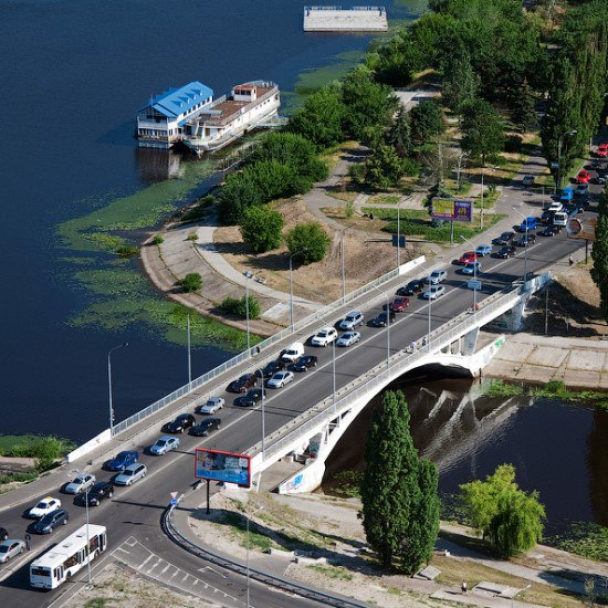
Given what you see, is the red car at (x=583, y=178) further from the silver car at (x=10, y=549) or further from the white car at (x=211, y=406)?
the silver car at (x=10, y=549)

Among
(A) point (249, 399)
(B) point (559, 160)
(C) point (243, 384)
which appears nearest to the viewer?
(A) point (249, 399)

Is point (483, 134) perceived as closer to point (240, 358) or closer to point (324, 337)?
point (324, 337)

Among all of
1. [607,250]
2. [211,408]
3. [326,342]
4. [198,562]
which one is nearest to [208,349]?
[326,342]

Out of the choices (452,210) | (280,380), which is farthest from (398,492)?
(452,210)

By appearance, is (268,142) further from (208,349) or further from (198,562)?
(198,562)

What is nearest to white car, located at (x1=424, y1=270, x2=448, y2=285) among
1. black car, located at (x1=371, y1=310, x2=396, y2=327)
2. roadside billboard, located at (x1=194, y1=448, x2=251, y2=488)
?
black car, located at (x1=371, y1=310, x2=396, y2=327)

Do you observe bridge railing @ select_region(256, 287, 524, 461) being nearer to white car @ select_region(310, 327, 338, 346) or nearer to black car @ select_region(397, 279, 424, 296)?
white car @ select_region(310, 327, 338, 346)

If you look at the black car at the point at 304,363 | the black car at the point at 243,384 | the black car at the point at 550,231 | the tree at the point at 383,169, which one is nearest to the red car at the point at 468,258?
the black car at the point at 550,231
